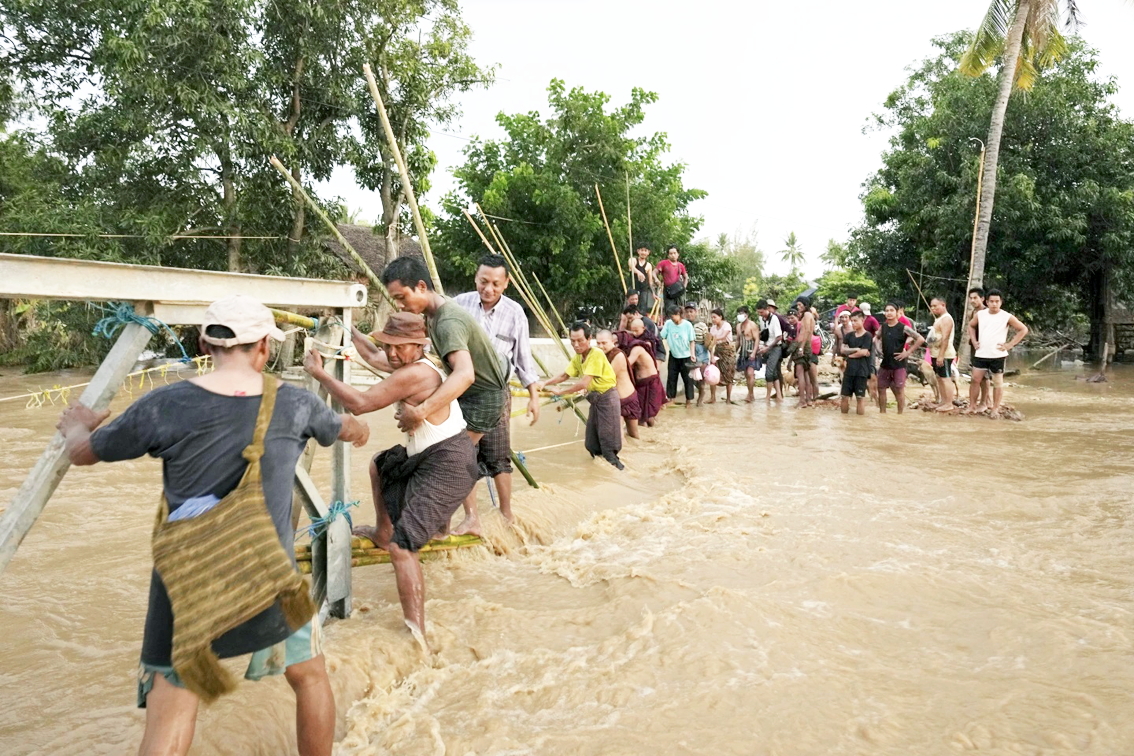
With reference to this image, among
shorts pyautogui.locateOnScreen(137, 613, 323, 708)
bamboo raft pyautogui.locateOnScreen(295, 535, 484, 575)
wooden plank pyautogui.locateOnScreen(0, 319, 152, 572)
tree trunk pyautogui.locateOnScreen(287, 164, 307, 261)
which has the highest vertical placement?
tree trunk pyautogui.locateOnScreen(287, 164, 307, 261)

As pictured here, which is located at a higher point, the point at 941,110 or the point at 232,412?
the point at 941,110

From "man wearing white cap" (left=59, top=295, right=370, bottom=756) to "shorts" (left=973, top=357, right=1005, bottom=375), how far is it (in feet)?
33.4

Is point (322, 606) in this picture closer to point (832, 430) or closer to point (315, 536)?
point (315, 536)

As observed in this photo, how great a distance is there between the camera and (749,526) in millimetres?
5395

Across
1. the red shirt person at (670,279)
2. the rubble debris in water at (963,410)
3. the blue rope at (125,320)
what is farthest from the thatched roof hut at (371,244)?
the blue rope at (125,320)

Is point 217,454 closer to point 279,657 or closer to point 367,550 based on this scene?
point 279,657

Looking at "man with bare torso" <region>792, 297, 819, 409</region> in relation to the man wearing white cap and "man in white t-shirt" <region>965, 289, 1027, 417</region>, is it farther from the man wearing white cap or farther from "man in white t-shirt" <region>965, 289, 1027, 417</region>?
the man wearing white cap

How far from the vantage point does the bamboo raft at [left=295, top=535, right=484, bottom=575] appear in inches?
137

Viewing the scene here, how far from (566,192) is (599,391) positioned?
12.3 meters

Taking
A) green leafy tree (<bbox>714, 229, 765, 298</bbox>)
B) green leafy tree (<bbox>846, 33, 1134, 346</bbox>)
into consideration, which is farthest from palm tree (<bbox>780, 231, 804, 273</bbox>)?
green leafy tree (<bbox>846, 33, 1134, 346</bbox>)

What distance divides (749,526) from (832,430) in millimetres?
4998

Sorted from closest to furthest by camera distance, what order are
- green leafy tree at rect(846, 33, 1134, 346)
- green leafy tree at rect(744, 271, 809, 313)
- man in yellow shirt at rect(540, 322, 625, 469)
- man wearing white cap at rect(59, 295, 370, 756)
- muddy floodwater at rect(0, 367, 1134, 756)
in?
man wearing white cap at rect(59, 295, 370, 756) → muddy floodwater at rect(0, 367, 1134, 756) → man in yellow shirt at rect(540, 322, 625, 469) → green leafy tree at rect(846, 33, 1134, 346) → green leafy tree at rect(744, 271, 809, 313)

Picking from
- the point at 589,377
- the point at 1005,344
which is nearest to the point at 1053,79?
the point at 1005,344

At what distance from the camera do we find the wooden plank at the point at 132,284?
220 cm
